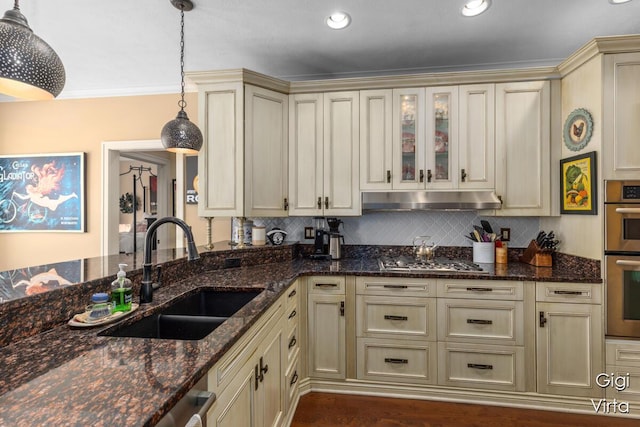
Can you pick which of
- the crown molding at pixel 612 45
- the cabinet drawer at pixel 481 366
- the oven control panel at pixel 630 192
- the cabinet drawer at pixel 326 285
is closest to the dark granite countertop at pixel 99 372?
the cabinet drawer at pixel 326 285

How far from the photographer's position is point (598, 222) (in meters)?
2.09

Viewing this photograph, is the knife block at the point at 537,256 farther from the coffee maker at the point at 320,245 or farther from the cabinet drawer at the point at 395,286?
the coffee maker at the point at 320,245

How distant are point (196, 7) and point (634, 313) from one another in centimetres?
344

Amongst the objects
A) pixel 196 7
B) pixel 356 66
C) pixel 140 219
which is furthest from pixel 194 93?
pixel 140 219

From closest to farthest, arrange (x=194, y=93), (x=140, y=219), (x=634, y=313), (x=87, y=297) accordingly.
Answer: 1. (x=87, y=297)
2. (x=634, y=313)
3. (x=194, y=93)
4. (x=140, y=219)

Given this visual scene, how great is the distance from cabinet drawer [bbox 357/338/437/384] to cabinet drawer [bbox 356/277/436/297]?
1.15 feet

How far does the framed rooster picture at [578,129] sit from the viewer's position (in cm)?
221

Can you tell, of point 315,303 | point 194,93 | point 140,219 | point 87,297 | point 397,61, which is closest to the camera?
point 87,297

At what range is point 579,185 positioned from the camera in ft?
7.41

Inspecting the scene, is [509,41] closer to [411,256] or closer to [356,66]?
[356,66]

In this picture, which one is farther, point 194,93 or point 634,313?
point 194,93

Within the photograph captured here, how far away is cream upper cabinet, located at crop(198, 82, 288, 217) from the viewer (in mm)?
2572

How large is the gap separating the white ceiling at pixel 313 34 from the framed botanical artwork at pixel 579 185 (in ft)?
3.16

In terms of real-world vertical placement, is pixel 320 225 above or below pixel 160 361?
above
